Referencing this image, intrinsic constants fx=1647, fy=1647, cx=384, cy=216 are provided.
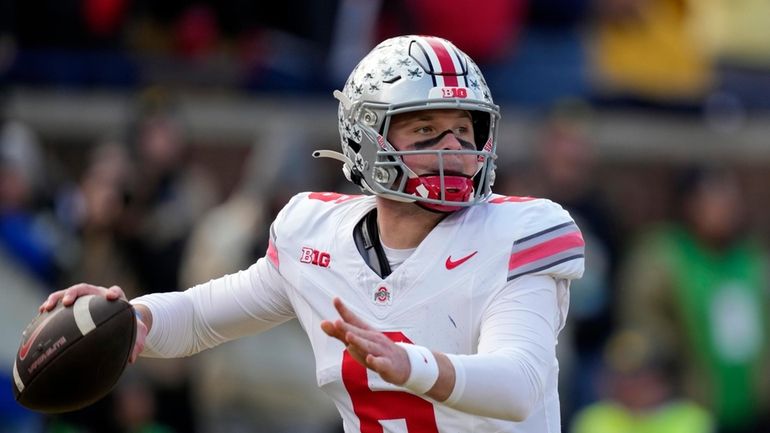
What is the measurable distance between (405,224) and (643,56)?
612 centimetres

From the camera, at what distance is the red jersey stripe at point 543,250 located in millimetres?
4105

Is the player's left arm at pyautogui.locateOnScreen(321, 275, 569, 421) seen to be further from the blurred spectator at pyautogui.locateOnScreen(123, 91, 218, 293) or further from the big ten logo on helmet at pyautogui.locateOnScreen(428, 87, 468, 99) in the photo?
the blurred spectator at pyautogui.locateOnScreen(123, 91, 218, 293)

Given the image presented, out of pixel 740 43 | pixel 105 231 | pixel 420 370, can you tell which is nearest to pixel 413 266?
pixel 420 370

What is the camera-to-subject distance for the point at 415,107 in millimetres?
4246

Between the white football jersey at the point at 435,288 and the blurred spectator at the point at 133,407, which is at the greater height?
the white football jersey at the point at 435,288

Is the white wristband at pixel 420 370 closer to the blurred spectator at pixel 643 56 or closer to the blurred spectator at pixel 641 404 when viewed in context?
the blurred spectator at pixel 641 404

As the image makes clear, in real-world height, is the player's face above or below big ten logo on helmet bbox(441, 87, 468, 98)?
below

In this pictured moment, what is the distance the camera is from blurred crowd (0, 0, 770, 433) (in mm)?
7535

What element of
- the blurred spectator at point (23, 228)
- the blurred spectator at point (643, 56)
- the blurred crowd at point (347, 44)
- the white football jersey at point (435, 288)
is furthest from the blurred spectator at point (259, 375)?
the white football jersey at point (435, 288)

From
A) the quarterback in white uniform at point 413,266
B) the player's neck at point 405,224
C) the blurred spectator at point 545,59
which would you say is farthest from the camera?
the blurred spectator at point 545,59

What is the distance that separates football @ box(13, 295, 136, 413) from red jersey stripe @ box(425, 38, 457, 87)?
1.01 meters

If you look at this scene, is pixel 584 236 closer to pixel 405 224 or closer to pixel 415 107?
pixel 405 224

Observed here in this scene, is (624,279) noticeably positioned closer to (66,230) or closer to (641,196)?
(641,196)

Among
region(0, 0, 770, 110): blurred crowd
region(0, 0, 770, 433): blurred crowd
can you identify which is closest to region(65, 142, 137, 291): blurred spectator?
region(0, 0, 770, 433): blurred crowd
